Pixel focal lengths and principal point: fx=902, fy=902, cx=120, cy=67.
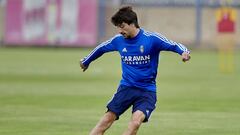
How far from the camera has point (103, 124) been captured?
38.9 feet

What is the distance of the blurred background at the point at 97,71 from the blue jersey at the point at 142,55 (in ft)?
8.88

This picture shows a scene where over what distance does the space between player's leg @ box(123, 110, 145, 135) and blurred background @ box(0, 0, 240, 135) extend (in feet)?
9.84

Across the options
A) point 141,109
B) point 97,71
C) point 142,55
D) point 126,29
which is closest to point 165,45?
point 142,55

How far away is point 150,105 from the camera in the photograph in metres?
11.9

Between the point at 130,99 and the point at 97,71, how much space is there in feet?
71.7

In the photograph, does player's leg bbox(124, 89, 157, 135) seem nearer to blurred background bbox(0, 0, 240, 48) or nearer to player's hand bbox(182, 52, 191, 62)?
player's hand bbox(182, 52, 191, 62)

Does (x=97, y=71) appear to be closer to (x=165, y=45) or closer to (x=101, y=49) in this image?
(x=101, y=49)

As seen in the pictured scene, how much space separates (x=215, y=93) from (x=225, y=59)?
15502 millimetres

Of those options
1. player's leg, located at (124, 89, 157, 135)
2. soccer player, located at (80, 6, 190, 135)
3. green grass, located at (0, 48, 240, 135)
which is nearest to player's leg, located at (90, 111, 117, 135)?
soccer player, located at (80, 6, 190, 135)

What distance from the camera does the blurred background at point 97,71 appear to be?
16547 millimetres

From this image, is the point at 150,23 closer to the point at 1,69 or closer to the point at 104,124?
the point at 1,69

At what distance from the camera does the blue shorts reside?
39.2 feet

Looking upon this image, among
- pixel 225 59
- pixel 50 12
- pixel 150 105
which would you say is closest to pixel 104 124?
pixel 150 105

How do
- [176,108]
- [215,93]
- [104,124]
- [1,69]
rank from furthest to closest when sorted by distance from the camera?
1. [1,69]
2. [215,93]
3. [176,108]
4. [104,124]
